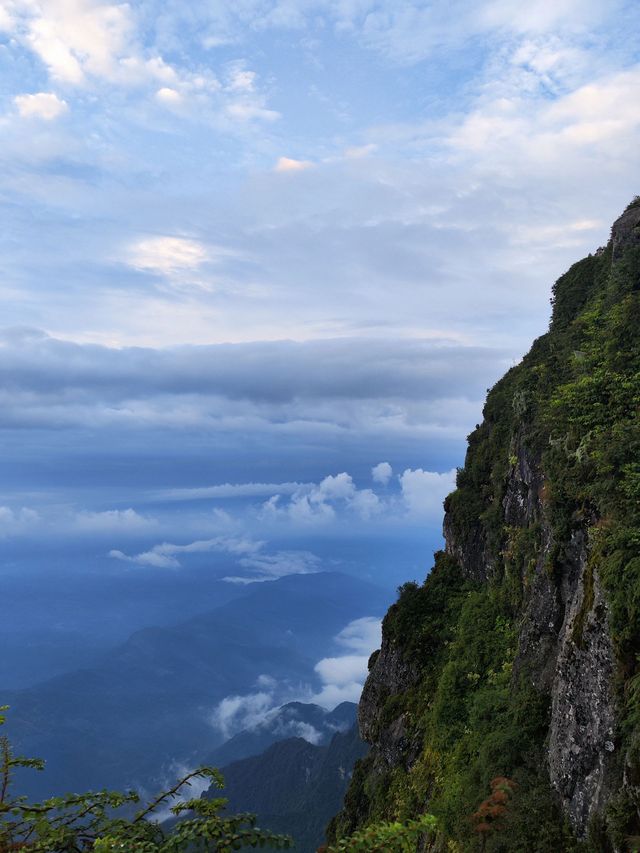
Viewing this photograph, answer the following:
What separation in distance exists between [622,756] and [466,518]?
22.0 metres

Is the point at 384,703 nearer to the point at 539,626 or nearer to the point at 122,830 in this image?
the point at 539,626

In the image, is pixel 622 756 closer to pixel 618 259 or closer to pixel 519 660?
pixel 519 660

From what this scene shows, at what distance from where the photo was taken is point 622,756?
11.9m

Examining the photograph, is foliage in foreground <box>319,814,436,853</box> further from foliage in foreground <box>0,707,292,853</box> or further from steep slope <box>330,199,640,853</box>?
steep slope <box>330,199,640,853</box>

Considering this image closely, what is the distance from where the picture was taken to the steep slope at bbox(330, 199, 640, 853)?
13.1 meters

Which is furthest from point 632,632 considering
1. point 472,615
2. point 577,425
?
point 472,615

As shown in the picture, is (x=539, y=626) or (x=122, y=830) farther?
(x=539, y=626)

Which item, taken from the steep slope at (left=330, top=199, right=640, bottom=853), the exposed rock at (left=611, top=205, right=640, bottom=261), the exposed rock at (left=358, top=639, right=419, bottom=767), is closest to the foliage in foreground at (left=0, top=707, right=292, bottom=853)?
the steep slope at (left=330, top=199, right=640, bottom=853)

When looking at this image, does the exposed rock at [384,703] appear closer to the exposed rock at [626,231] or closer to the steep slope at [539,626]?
the steep slope at [539,626]

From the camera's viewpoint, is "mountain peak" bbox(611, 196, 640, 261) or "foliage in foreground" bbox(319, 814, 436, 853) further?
"mountain peak" bbox(611, 196, 640, 261)

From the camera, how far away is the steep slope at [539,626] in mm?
13078

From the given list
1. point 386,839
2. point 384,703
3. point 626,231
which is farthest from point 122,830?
point 626,231

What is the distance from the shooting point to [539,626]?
1919 centimetres

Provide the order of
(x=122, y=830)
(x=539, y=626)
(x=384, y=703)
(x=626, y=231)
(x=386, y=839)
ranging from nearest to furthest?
1. (x=386, y=839)
2. (x=122, y=830)
3. (x=539, y=626)
4. (x=626, y=231)
5. (x=384, y=703)
